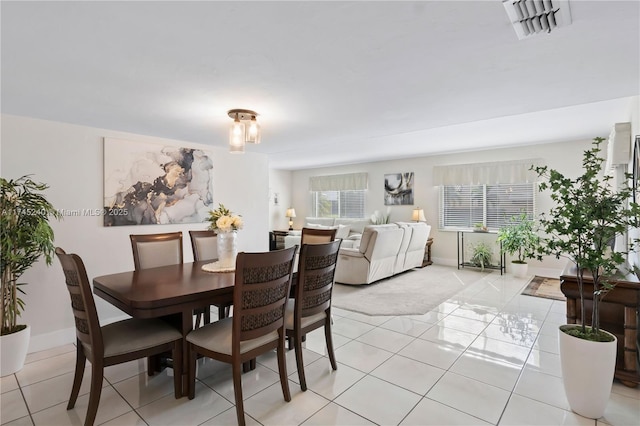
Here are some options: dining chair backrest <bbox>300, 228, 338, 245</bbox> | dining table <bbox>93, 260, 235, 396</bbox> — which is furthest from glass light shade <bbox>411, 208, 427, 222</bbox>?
dining table <bbox>93, 260, 235, 396</bbox>

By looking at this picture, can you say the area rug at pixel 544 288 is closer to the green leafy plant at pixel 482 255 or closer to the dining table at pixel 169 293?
the green leafy plant at pixel 482 255

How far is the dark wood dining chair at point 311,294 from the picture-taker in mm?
2174

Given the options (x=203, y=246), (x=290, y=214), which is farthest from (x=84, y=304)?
(x=290, y=214)

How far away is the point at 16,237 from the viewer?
8.20 ft

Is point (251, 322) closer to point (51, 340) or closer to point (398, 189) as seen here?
point (51, 340)

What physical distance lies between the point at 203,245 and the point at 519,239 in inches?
198

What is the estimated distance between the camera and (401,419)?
190 cm

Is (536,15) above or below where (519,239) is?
above

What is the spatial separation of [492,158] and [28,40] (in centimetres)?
674

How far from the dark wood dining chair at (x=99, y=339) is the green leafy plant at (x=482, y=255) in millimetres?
5705

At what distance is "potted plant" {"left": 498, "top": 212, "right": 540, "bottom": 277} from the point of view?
5383mm

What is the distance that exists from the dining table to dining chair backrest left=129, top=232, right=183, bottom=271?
1.03 ft

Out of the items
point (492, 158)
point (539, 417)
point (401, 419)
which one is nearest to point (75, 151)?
point (401, 419)

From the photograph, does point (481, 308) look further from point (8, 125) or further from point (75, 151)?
point (8, 125)
